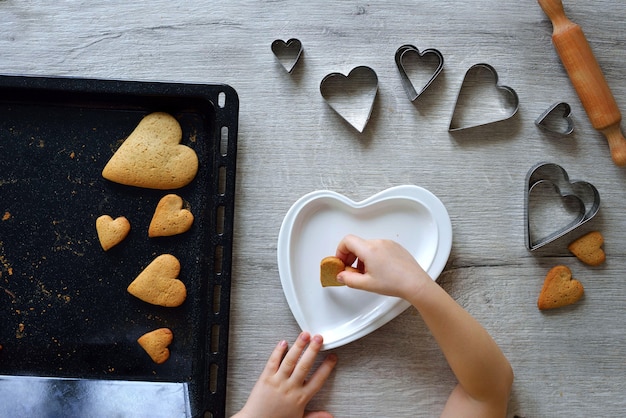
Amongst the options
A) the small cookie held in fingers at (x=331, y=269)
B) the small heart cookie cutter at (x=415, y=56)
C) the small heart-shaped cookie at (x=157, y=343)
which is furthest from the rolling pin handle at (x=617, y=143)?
the small heart-shaped cookie at (x=157, y=343)

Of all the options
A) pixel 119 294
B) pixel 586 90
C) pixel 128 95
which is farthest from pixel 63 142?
pixel 586 90

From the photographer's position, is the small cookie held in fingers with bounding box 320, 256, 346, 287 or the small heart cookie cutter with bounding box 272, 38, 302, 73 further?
the small heart cookie cutter with bounding box 272, 38, 302, 73

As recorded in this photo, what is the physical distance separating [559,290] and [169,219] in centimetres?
71

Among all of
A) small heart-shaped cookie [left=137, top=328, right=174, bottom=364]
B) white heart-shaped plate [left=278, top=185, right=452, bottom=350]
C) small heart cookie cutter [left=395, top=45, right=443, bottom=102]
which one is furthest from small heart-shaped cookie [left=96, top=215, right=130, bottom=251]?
small heart cookie cutter [left=395, top=45, right=443, bottom=102]

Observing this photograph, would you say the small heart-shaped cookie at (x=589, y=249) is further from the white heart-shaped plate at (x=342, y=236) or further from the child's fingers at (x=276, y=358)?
the child's fingers at (x=276, y=358)

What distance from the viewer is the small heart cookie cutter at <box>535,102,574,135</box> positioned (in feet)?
3.60

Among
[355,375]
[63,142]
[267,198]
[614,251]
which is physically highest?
[63,142]

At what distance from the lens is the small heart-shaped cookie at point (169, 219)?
106 centimetres

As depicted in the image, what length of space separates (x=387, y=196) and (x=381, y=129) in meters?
0.14

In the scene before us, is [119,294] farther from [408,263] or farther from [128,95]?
[408,263]

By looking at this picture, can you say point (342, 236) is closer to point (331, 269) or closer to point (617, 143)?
point (331, 269)

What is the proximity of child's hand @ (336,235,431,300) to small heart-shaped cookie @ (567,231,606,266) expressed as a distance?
1.01ft

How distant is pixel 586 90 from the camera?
109cm

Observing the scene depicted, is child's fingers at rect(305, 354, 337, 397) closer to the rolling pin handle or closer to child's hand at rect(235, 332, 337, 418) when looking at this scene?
child's hand at rect(235, 332, 337, 418)
